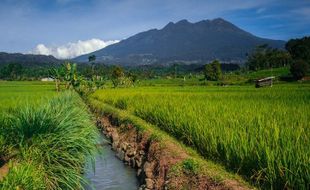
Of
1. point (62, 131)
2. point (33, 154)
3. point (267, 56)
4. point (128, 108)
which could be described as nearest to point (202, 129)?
point (62, 131)

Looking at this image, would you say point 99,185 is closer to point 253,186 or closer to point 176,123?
point 176,123

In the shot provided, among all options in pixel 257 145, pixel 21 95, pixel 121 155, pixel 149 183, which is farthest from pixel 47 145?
pixel 21 95

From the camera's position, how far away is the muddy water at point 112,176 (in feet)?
33.7

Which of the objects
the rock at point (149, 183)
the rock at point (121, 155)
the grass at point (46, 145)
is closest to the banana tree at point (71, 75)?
the rock at point (121, 155)

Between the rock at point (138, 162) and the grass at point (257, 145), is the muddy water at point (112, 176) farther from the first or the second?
the grass at point (257, 145)

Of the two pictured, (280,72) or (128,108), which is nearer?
(128,108)

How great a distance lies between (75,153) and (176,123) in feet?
12.8

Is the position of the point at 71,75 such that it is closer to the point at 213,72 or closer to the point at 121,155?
the point at 121,155

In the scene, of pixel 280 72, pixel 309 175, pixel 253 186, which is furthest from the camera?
pixel 280 72

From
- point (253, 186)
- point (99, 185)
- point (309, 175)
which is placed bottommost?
point (99, 185)

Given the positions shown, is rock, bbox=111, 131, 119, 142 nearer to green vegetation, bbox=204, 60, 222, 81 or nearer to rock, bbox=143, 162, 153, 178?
rock, bbox=143, 162, 153, 178

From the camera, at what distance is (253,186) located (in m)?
6.16

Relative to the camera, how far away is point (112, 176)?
11266mm

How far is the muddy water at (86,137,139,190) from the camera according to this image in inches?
404
